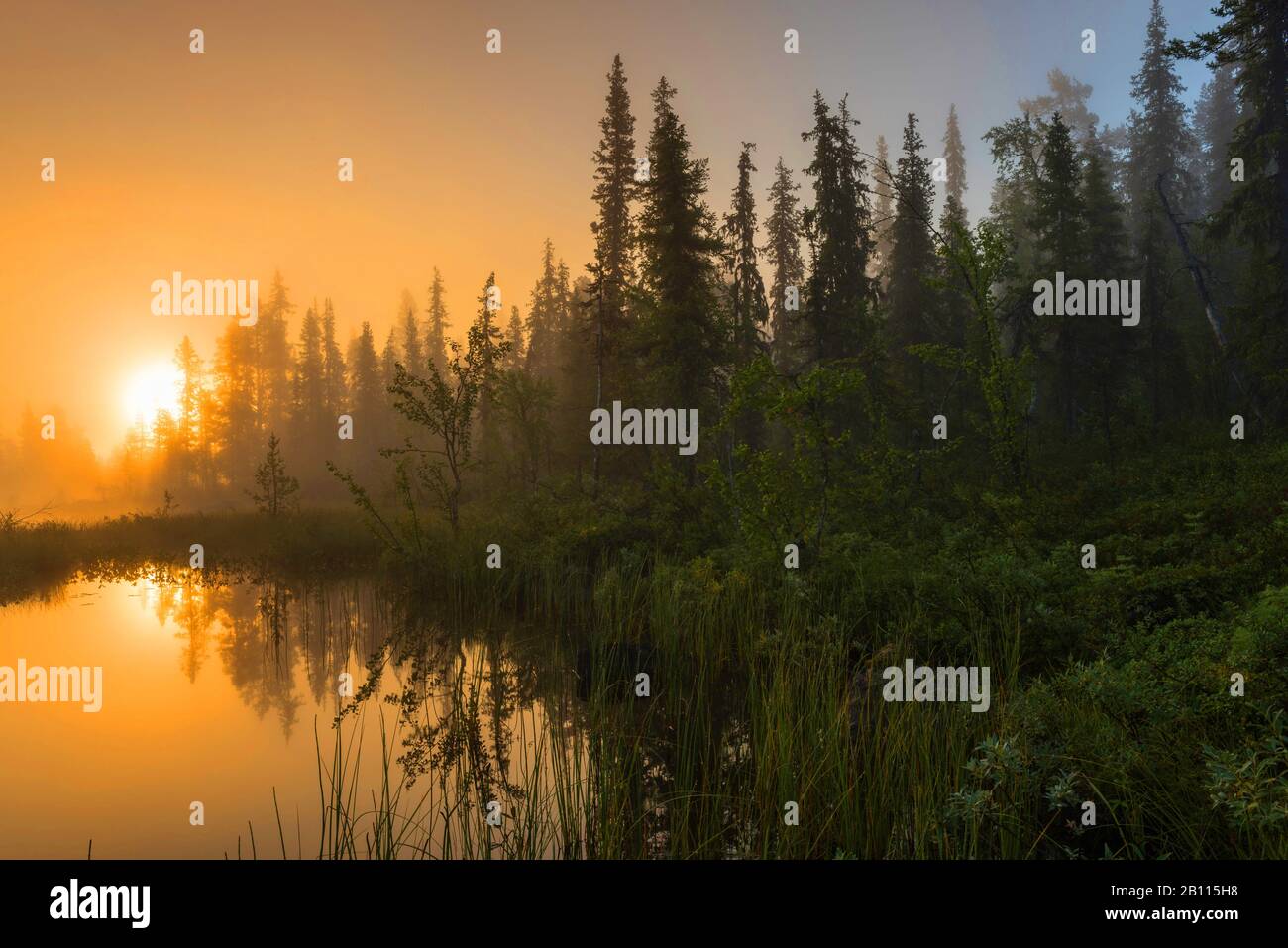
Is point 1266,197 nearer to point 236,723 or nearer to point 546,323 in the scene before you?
point 236,723

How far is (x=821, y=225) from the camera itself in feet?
84.2

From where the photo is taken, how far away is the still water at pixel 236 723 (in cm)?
590

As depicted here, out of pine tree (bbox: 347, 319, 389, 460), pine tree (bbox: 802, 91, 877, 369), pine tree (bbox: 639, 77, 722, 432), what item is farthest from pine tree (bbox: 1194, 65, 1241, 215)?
pine tree (bbox: 347, 319, 389, 460)

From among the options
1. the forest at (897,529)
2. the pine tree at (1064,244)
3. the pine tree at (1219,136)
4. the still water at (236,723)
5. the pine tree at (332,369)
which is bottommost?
the still water at (236,723)

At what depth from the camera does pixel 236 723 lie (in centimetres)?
817

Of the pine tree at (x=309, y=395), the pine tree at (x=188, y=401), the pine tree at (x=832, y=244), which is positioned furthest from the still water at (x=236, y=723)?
the pine tree at (x=188, y=401)

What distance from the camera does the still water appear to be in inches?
232

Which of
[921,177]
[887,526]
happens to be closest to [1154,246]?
[921,177]

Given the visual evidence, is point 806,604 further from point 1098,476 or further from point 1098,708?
point 1098,476

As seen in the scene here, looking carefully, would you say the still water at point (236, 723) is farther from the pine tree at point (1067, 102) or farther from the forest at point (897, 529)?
the pine tree at point (1067, 102)

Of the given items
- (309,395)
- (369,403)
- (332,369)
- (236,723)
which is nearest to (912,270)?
(236,723)

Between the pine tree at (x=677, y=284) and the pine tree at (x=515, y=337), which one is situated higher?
the pine tree at (x=515, y=337)

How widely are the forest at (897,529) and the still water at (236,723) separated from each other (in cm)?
66

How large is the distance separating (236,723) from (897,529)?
41.1 ft
